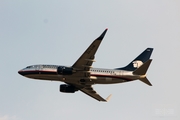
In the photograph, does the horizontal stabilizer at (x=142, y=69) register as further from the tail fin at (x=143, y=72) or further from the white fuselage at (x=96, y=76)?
the white fuselage at (x=96, y=76)

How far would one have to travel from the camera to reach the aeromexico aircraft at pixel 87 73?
78656mm

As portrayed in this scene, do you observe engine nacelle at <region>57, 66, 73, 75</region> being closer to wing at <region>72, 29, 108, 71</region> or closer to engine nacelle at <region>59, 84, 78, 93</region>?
wing at <region>72, 29, 108, 71</region>

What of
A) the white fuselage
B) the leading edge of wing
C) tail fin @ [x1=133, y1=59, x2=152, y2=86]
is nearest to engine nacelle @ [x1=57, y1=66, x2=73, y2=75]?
the white fuselage

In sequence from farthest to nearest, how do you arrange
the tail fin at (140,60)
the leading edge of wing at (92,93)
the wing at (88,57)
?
the leading edge of wing at (92,93) < the tail fin at (140,60) < the wing at (88,57)

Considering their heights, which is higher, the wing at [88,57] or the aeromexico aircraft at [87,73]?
the wing at [88,57]

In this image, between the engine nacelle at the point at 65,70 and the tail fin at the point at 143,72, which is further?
the engine nacelle at the point at 65,70

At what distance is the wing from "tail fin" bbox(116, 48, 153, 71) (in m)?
12.0

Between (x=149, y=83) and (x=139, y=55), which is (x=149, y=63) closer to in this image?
(x=149, y=83)

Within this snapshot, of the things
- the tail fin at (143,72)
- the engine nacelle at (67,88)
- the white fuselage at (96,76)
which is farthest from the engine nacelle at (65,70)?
the tail fin at (143,72)

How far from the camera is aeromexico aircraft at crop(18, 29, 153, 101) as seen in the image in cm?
7866

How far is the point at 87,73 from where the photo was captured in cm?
8069

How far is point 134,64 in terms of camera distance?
88250 mm

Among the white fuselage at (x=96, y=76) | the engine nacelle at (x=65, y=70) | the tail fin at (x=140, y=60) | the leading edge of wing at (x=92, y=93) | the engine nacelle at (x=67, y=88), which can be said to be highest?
the tail fin at (x=140, y=60)

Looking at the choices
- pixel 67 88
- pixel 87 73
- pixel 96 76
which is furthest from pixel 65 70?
pixel 67 88
